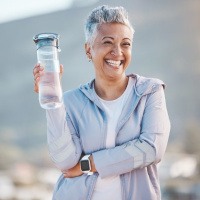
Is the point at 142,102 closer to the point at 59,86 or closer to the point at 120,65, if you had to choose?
the point at 120,65

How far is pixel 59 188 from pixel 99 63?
515mm

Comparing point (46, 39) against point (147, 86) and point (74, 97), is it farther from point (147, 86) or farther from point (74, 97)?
point (147, 86)

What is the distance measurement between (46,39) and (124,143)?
19.1 inches

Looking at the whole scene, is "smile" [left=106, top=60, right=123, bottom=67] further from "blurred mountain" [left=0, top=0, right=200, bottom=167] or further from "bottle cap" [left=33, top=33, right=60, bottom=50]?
"blurred mountain" [left=0, top=0, right=200, bottom=167]

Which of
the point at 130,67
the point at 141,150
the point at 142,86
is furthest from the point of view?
the point at 130,67

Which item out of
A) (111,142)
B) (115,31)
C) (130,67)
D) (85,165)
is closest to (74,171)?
(85,165)

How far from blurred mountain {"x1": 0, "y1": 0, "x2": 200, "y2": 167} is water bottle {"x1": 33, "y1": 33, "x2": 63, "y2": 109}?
A: 130 ft

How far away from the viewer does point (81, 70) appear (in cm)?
5178

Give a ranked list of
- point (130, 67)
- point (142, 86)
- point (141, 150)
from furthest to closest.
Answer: point (130, 67), point (142, 86), point (141, 150)

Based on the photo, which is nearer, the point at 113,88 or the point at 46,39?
the point at 46,39

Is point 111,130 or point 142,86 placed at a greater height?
point 142,86

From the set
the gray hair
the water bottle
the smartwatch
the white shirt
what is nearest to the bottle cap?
the water bottle

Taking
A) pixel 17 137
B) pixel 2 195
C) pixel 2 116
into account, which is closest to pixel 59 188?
pixel 2 195

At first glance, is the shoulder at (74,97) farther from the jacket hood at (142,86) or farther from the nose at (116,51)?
the nose at (116,51)
